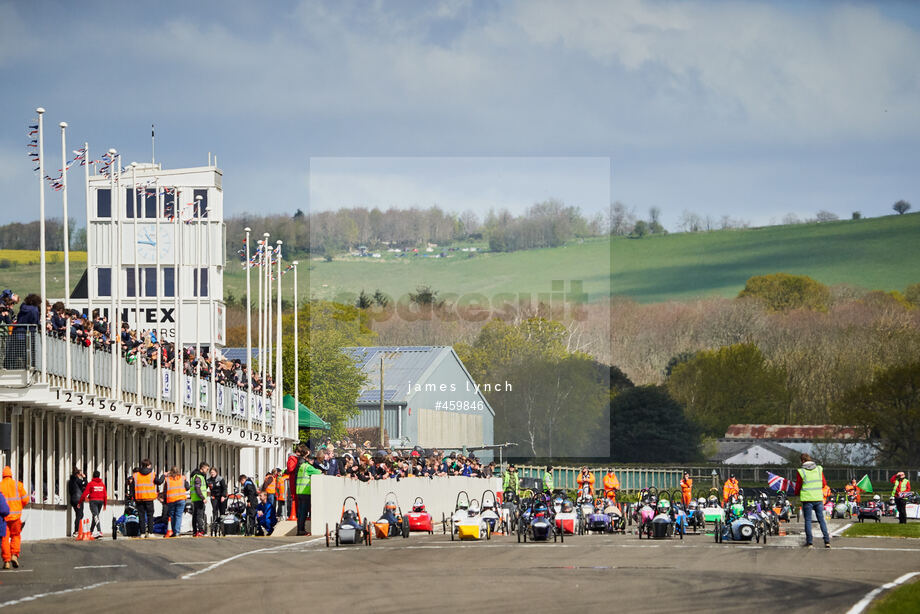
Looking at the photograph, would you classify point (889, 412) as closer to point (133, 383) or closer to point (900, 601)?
point (133, 383)

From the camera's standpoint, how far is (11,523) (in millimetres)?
25562

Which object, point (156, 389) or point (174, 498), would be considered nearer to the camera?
point (174, 498)

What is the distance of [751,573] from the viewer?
2359 cm

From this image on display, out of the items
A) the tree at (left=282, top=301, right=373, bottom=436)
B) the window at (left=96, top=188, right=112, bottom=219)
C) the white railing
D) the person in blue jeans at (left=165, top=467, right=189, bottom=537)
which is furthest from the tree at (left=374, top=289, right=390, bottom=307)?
the person in blue jeans at (left=165, top=467, right=189, bottom=537)

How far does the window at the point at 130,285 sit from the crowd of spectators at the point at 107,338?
74.4 ft

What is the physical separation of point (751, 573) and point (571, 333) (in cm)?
9527

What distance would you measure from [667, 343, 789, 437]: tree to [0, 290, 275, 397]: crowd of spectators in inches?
3421

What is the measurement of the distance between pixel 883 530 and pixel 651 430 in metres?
84.4

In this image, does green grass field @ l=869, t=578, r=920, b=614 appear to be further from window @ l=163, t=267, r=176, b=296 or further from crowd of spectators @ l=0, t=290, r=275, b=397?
window @ l=163, t=267, r=176, b=296

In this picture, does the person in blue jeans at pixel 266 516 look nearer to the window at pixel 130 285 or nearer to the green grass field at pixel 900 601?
the green grass field at pixel 900 601

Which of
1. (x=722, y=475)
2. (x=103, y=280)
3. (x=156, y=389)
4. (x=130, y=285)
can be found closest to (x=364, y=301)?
(x=722, y=475)

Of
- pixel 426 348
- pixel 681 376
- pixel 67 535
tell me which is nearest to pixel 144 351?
pixel 67 535

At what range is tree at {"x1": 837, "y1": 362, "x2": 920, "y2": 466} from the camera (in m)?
122

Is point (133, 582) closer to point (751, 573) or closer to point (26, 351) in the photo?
point (751, 573)
